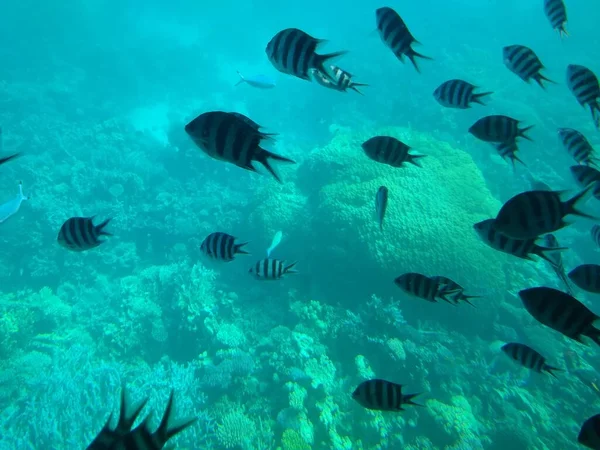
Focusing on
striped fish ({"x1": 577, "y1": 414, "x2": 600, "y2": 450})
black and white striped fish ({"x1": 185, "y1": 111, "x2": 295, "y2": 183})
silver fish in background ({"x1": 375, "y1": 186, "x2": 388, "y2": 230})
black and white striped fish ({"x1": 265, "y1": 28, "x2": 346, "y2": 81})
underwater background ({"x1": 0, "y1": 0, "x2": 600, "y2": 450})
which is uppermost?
black and white striped fish ({"x1": 265, "y1": 28, "x2": 346, "y2": 81})

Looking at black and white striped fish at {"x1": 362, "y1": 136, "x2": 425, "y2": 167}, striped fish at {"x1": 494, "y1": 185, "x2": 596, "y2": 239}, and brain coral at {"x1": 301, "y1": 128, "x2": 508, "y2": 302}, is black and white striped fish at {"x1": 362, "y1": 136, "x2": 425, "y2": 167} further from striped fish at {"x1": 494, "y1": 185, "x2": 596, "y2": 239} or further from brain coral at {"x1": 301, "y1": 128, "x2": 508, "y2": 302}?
brain coral at {"x1": 301, "y1": 128, "x2": 508, "y2": 302}

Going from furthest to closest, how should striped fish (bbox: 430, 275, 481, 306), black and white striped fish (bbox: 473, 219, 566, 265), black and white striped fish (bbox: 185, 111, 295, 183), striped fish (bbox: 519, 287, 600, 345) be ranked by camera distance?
1. striped fish (bbox: 430, 275, 481, 306)
2. black and white striped fish (bbox: 473, 219, 566, 265)
3. striped fish (bbox: 519, 287, 600, 345)
4. black and white striped fish (bbox: 185, 111, 295, 183)

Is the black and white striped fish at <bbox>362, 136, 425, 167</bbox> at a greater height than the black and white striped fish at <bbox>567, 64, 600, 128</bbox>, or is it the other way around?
the black and white striped fish at <bbox>567, 64, 600, 128</bbox>

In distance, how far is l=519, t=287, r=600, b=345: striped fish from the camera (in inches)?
76.9

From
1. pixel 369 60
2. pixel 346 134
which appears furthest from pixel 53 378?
pixel 369 60

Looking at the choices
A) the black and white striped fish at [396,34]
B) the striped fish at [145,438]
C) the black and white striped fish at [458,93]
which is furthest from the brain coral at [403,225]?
the striped fish at [145,438]

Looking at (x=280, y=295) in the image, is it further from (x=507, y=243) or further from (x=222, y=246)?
(x=507, y=243)

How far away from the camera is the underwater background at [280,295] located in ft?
23.8

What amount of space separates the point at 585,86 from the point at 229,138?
3783 millimetres

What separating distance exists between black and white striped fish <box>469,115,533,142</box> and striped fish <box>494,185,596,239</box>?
162 cm

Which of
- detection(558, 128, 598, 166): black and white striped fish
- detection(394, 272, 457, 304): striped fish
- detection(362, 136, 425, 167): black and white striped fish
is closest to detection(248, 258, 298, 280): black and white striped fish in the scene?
detection(394, 272, 457, 304): striped fish

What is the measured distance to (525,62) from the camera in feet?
12.2

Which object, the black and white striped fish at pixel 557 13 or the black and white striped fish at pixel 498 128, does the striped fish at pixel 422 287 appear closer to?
the black and white striped fish at pixel 498 128

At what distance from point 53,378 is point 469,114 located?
20928 mm
